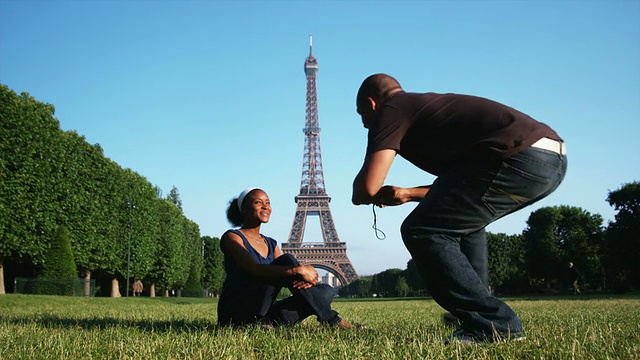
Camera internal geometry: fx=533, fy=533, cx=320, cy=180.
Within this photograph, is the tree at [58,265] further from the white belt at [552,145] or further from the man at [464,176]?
the white belt at [552,145]

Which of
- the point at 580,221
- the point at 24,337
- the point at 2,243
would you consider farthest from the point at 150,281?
the point at 24,337

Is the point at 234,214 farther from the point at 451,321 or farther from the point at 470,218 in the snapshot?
the point at 470,218

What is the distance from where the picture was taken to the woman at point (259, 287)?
4117 mm

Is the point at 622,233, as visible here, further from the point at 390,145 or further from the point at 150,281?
the point at 390,145

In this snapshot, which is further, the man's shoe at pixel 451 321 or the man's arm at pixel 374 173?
the man's shoe at pixel 451 321

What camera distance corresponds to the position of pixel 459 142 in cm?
307

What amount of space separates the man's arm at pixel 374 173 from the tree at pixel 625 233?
39268 mm

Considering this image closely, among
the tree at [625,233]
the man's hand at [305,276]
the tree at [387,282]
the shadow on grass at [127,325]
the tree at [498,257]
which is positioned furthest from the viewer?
the tree at [387,282]

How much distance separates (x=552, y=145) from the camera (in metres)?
3.05

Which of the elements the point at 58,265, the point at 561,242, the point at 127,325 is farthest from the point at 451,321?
the point at 561,242

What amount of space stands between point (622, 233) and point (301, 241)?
40.4m

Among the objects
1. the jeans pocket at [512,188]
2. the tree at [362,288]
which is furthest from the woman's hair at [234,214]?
the tree at [362,288]

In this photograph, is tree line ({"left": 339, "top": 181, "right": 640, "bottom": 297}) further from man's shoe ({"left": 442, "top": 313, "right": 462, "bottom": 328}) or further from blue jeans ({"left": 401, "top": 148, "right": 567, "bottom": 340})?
blue jeans ({"left": 401, "top": 148, "right": 567, "bottom": 340})

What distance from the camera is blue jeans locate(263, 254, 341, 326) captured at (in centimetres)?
422
